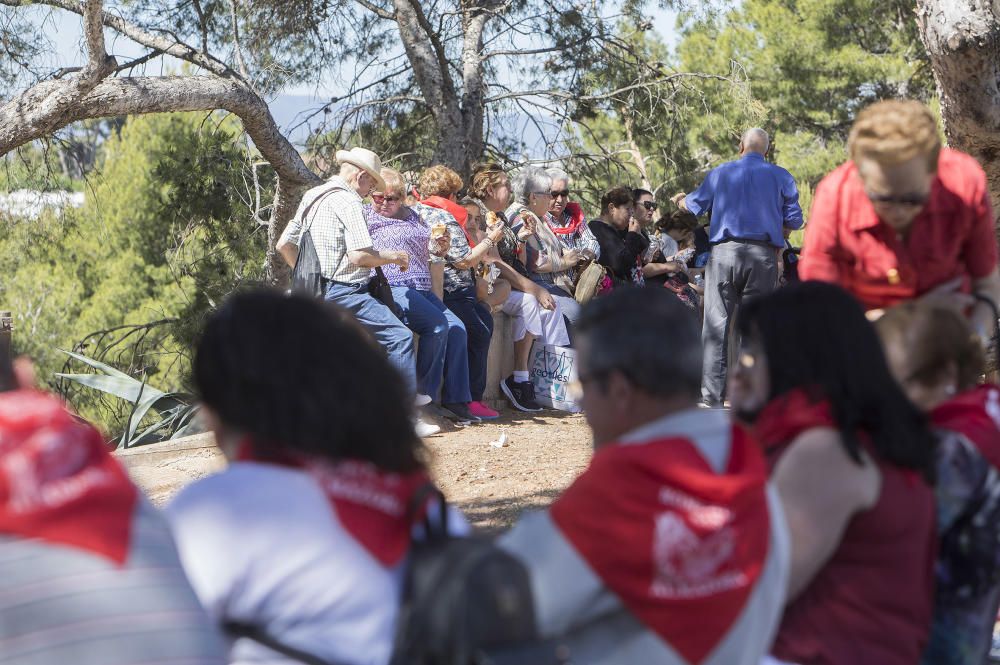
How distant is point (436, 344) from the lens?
7375 millimetres

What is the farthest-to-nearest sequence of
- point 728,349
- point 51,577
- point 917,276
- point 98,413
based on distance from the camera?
point 98,413 < point 728,349 < point 917,276 < point 51,577

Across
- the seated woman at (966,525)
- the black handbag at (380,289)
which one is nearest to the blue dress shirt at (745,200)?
the black handbag at (380,289)

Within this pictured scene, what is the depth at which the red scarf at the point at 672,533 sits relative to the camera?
1842 mm

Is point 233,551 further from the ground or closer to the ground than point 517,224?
closer to the ground

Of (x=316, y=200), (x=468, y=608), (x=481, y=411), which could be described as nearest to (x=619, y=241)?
(x=481, y=411)

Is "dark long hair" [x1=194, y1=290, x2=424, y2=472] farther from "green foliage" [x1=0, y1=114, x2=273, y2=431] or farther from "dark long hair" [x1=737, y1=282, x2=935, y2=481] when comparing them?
"green foliage" [x1=0, y1=114, x2=273, y2=431]

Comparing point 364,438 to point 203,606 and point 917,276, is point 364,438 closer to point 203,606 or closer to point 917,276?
point 203,606

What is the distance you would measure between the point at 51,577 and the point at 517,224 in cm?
667

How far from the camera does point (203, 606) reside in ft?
5.59

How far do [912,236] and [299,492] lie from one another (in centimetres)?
215

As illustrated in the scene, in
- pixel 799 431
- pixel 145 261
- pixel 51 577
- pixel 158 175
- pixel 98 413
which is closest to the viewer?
pixel 51 577

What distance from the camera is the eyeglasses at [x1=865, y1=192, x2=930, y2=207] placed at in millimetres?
3088

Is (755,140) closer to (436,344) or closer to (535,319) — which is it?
(535,319)

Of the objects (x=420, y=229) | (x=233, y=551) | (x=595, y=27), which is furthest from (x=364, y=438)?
(x=595, y=27)
